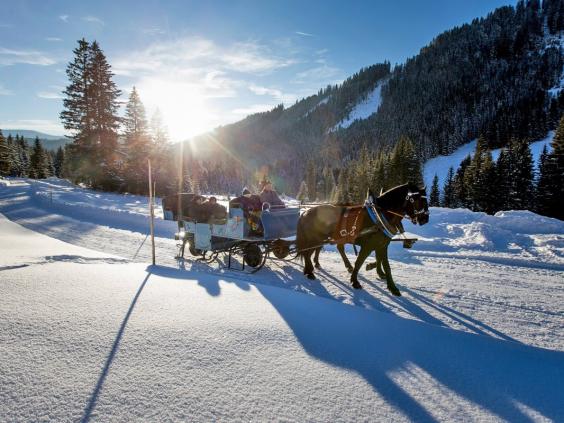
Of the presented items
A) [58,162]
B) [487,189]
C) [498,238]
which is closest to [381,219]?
[498,238]

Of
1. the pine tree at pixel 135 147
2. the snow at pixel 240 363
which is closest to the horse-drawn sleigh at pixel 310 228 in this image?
the snow at pixel 240 363

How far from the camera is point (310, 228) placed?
802 centimetres

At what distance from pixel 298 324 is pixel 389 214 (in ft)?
12.0

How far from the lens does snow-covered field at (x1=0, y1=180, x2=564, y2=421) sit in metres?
2.48

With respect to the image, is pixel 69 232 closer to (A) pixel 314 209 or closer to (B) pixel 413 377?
(A) pixel 314 209

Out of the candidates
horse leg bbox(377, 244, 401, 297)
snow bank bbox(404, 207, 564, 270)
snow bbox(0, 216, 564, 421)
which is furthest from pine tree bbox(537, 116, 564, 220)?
snow bbox(0, 216, 564, 421)

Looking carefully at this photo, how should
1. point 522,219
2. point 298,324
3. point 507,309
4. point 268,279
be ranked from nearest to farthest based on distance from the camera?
point 298,324, point 507,309, point 268,279, point 522,219

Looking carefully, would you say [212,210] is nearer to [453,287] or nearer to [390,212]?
[390,212]

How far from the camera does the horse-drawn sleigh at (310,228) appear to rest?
671 centimetres

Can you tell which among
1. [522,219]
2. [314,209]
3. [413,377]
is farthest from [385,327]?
[522,219]

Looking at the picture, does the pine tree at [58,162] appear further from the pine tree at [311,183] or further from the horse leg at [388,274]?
the horse leg at [388,274]

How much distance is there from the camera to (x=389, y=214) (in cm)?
680

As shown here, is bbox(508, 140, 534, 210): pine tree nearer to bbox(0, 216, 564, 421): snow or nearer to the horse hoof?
the horse hoof

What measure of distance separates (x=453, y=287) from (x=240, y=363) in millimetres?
5482
